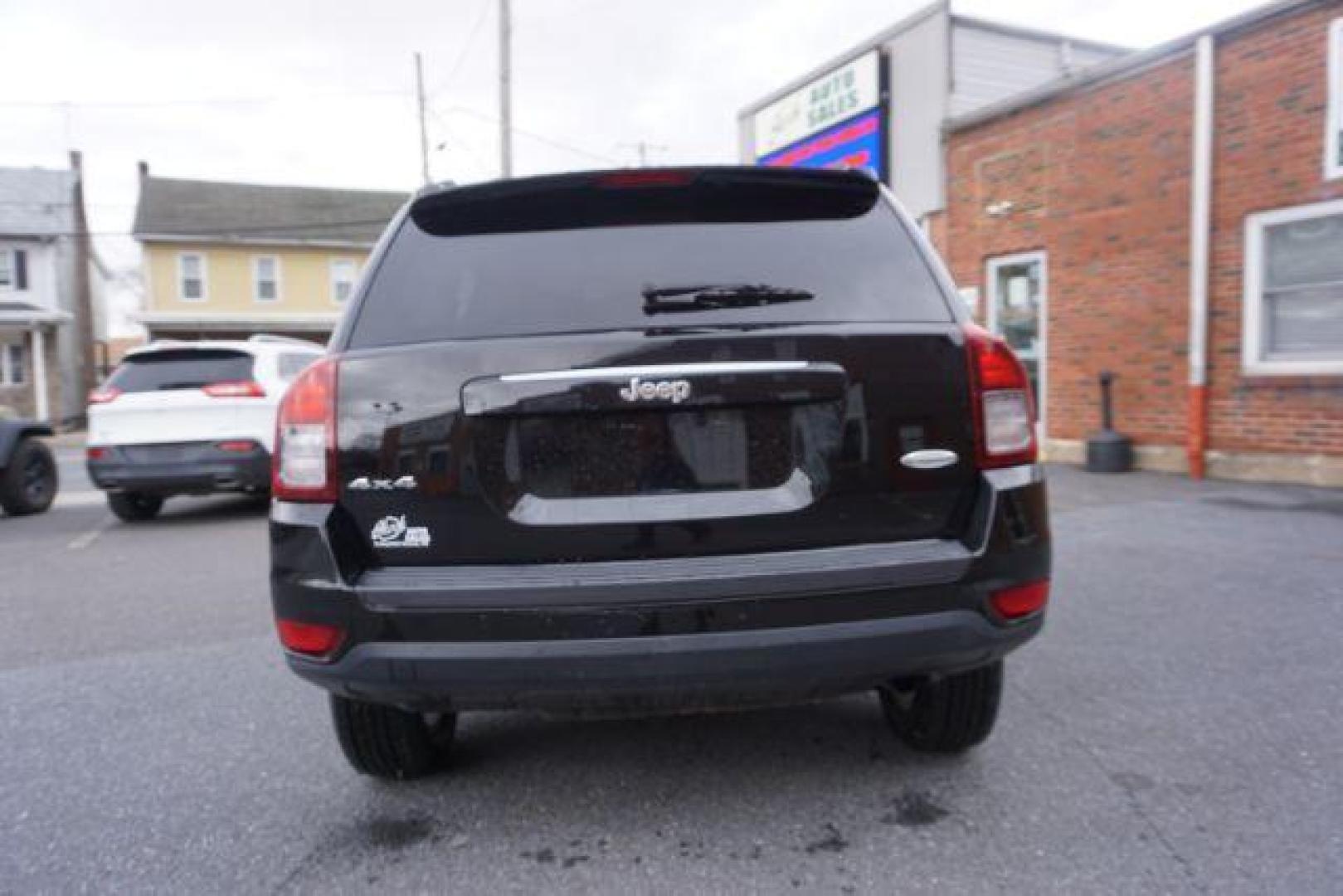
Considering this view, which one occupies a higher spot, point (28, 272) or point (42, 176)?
point (42, 176)

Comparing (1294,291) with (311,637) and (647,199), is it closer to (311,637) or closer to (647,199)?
(647,199)

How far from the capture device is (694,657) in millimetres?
1887

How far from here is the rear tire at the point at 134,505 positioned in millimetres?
7941

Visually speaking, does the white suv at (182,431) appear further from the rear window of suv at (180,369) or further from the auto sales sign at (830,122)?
the auto sales sign at (830,122)

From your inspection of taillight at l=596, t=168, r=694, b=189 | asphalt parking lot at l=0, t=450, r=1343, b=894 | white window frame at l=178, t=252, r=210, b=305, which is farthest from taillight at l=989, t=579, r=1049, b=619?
white window frame at l=178, t=252, r=210, b=305

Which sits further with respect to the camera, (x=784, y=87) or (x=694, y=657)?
(x=784, y=87)

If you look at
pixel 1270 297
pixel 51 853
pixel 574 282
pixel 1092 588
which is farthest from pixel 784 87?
pixel 51 853

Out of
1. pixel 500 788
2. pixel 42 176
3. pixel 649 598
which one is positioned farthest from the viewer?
pixel 42 176

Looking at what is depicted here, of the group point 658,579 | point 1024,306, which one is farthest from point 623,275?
point 1024,306

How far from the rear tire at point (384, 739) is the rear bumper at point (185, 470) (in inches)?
224

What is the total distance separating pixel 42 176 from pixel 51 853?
3419cm

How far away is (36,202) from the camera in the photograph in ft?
90.0

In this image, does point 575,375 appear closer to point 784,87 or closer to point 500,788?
point 500,788

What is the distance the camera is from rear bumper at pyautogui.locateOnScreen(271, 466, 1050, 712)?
1882 mm
